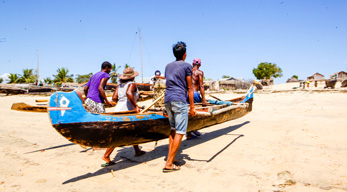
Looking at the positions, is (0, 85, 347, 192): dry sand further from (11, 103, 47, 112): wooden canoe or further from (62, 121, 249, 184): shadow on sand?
(11, 103, 47, 112): wooden canoe

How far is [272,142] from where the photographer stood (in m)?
4.66

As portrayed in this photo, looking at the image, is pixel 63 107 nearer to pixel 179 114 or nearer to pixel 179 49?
pixel 179 114

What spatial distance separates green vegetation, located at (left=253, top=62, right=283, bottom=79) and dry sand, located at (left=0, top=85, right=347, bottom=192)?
199 feet

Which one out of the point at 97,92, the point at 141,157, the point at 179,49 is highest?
the point at 179,49

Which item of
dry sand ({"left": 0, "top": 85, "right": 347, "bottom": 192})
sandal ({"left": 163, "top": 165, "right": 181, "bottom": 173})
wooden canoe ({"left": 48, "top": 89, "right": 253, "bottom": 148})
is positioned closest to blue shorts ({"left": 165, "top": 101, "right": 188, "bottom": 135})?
wooden canoe ({"left": 48, "top": 89, "right": 253, "bottom": 148})

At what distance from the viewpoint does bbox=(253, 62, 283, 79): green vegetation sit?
6166 cm

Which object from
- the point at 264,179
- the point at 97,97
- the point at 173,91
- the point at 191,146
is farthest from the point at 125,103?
the point at 264,179

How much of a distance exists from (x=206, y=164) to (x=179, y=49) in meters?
1.87

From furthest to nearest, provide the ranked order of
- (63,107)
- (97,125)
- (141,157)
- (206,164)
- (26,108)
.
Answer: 1. (26,108)
2. (141,157)
3. (206,164)
4. (97,125)
5. (63,107)

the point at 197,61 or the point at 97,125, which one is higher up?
the point at 197,61

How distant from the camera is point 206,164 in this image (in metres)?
3.62

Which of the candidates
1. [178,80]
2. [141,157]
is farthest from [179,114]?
[141,157]

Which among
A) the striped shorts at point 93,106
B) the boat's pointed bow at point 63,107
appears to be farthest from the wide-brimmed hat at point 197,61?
the boat's pointed bow at point 63,107

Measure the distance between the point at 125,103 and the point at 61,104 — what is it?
1.35 m
